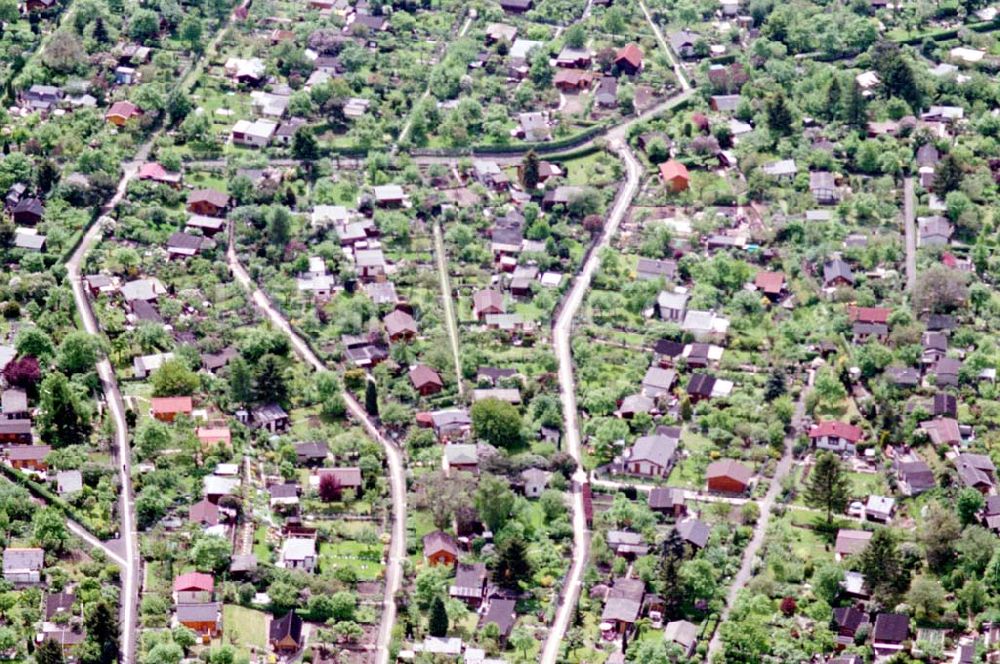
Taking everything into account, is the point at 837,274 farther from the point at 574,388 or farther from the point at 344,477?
the point at 344,477

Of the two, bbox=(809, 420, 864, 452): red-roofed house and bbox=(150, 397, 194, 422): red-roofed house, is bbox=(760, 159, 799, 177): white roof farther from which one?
bbox=(150, 397, 194, 422): red-roofed house

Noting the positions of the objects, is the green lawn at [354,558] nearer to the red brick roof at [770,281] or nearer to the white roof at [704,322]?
the white roof at [704,322]

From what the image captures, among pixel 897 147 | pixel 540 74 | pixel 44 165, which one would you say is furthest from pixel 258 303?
pixel 897 147

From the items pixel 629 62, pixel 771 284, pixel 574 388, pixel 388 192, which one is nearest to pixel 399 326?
pixel 574 388

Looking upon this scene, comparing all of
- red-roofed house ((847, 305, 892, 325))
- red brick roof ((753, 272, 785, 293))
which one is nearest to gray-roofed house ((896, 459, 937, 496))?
red-roofed house ((847, 305, 892, 325))

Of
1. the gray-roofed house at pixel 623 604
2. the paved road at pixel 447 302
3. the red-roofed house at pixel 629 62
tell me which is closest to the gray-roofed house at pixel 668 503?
the gray-roofed house at pixel 623 604

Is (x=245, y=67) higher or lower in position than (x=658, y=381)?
higher

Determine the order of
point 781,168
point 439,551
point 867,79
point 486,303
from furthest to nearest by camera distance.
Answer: point 867,79, point 781,168, point 486,303, point 439,551
